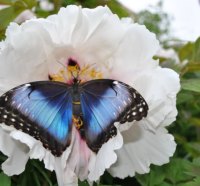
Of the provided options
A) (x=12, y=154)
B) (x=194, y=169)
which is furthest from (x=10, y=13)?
(x=194, y=169)

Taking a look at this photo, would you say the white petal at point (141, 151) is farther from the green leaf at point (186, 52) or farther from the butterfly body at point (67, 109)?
the green leaf at point (186, 52)

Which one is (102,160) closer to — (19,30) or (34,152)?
(34,152)

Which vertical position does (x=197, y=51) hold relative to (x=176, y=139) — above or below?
above

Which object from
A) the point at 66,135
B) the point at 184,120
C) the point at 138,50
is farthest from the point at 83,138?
the point at 184,120

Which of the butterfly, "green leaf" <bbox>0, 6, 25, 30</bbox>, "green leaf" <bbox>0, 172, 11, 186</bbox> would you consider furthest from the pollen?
"green leaf" <bbox>0, 6, 25, 30</bbox>

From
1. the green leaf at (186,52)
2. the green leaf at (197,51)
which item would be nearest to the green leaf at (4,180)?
the green leaf at (197,51)

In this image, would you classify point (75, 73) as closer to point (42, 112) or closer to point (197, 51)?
point (42, 112)
